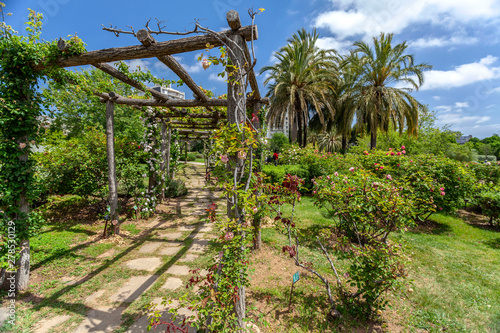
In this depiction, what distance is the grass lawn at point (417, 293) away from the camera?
225 centimetres

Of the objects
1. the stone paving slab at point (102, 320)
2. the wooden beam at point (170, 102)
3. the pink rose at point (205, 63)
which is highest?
the wooden beam at point (170, 102)

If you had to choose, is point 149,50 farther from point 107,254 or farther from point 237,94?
point 107,254

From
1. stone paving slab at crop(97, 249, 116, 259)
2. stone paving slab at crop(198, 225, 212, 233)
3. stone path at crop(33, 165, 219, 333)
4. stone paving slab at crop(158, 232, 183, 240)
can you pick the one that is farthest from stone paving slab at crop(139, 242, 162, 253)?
stone paving slab at crop(198, 225, 212, 233)

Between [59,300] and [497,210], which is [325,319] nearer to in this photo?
[59,300]

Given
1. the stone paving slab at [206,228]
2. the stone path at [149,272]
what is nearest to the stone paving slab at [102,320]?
the stone path at [149,272]

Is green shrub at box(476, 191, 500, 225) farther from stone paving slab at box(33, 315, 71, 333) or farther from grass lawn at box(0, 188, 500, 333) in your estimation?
stone paving slab at box(33, 315, 71, 333)

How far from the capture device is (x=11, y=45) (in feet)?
8.26

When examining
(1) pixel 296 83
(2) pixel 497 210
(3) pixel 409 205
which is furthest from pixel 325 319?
(1) pixel 296 83

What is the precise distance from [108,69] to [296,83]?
9.44m

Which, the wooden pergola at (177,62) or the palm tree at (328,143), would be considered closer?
the wooden pergola at (177,62)

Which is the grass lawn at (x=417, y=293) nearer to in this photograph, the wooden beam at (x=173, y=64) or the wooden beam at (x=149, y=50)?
the wooden beam at (x=149, y=50)

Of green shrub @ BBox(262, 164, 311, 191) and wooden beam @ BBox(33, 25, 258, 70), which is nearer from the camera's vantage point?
wooden beam @ BBox(33, 25, 258, 70)

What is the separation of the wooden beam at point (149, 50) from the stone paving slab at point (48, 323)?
10.4ft

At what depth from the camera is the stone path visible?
218 cm
